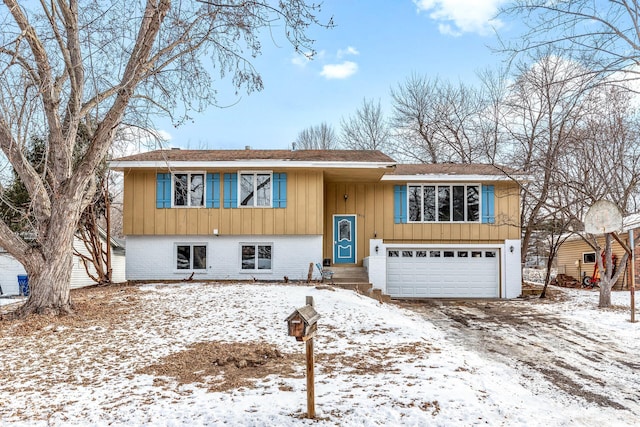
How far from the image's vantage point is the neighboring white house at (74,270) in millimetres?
18531

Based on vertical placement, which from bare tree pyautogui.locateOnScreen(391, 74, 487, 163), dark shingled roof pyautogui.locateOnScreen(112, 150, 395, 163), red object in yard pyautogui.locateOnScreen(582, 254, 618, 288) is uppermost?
bare tree pyautogui.locateOnScreen(391, 74, 487, 163)

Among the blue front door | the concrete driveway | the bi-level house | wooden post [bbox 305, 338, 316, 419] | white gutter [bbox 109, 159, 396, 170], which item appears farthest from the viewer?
the blue front door

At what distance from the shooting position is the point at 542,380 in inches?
251

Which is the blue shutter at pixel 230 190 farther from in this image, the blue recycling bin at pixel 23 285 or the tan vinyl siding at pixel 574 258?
the tan vinyl siding at pixel 574 258

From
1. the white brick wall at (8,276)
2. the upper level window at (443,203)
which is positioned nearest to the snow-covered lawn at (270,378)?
the upper level window at (443,203)

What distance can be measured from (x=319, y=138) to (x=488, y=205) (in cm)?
2036

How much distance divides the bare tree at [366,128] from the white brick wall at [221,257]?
16217 mm

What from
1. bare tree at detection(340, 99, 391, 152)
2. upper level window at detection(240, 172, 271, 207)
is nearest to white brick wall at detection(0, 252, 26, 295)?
upper level window at detection(240, 172, 271, 207)

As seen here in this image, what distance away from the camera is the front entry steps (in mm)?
13570

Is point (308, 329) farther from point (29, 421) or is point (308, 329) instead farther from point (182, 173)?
point (182, 173)

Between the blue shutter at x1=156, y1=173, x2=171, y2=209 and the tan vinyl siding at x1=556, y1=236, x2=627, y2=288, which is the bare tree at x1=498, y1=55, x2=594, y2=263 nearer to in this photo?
the tan vinyl siding at x1=556, y1=236, x2=627, y2=288

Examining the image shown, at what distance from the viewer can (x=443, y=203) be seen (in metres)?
17.0

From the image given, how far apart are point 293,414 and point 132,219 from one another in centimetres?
1252

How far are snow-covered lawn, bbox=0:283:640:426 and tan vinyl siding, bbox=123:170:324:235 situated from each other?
530 centimetres
